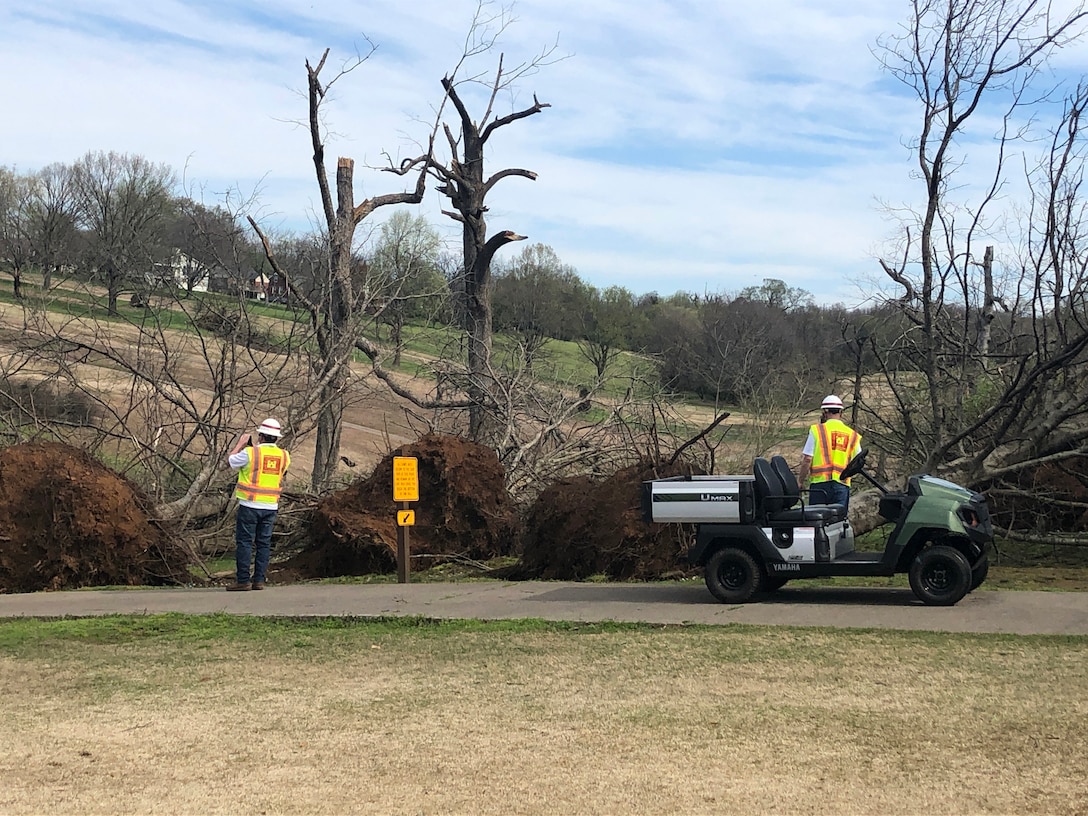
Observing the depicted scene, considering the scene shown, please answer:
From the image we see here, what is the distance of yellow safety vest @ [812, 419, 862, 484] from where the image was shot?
10547 mm

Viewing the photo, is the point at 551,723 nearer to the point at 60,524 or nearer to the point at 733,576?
the point at 733,576

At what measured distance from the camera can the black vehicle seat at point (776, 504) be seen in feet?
32.0

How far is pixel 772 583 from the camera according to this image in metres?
10.3

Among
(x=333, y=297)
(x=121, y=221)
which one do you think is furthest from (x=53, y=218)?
(x=333, y=297)

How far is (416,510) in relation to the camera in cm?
1422

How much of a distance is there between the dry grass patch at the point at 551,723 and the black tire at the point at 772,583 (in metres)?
1.40

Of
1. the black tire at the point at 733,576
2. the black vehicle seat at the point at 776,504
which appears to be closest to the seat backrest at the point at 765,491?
the black vehicle seat at the point at 776,504

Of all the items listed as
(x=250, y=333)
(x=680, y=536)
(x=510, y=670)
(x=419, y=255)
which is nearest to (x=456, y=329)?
(x=419, y=255)

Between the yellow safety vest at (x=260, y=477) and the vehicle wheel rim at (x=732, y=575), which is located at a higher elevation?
the yellow safety vest at (x=260, y=477)

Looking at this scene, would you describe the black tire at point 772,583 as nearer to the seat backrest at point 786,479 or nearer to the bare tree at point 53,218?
the seat backrest at point 786,479

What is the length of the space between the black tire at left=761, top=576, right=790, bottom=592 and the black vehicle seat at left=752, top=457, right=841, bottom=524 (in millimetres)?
596

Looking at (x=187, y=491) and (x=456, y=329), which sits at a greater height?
(x=456, y=329)

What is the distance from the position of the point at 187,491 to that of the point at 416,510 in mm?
3169

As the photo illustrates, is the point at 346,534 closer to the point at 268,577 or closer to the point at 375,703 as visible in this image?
the point at 268,577
